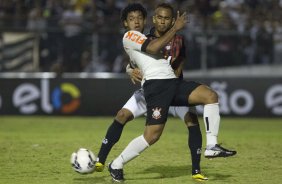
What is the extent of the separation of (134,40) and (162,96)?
774 millimetres

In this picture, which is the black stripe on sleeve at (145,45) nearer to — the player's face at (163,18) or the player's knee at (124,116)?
the player's face at (163,18)

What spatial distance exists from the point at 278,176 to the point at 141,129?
766 centimetres

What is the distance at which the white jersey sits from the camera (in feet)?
28.2

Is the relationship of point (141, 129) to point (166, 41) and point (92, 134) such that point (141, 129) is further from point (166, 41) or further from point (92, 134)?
point (166, 41)

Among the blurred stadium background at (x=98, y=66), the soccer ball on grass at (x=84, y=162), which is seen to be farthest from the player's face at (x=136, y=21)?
the blurred stadium background at (x=98, y=66)

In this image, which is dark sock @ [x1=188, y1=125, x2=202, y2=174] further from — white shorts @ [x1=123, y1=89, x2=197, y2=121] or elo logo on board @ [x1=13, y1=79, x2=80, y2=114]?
elo logo on board @ [x1=13, y1=79, x2=80, y2=114]

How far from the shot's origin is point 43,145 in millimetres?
13039

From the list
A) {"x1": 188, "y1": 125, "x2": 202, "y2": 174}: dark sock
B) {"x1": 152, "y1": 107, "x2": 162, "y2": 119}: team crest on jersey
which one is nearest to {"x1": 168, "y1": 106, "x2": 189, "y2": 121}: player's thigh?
{"x1": 188, "y1": 125, "x2": 202, "y2": 174}: dark sock

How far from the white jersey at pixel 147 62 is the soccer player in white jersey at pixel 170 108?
0.15m

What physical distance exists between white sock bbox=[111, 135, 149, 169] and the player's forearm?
110cm

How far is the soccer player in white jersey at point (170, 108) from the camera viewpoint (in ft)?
27.9

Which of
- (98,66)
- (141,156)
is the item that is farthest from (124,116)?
(98,66)

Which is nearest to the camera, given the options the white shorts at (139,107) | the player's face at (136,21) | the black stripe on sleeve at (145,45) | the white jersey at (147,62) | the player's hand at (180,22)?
the player's hand at (180,22)

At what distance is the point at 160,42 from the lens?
26.9 feet
